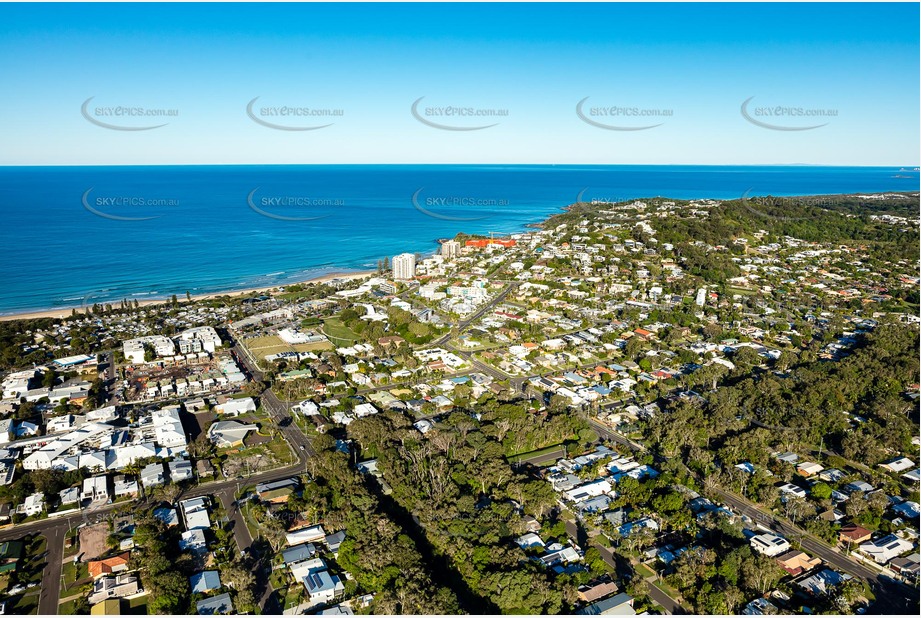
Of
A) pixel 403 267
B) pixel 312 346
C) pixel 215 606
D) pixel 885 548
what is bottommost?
Result: pixel 885 548

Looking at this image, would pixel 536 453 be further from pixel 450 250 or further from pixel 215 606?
pixel 450 250

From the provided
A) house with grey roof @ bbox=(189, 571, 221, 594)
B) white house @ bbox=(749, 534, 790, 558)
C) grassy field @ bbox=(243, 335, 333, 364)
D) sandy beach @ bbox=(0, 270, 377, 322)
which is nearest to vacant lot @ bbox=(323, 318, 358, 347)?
grassy field @ bbox=(243, 335, 333, 364)

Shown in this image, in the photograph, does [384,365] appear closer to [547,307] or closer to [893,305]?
[547,307]

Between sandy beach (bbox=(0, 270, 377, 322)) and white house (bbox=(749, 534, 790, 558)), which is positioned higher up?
sandy beach (bbox=(0, 270, 377, 322))

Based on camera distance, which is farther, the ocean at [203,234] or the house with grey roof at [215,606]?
the ocean at [203,234]

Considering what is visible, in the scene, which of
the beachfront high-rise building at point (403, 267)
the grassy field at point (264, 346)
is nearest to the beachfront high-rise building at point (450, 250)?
the beachfront high-rise building at point (403, 267)

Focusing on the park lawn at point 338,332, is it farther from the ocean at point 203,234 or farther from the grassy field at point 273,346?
the ocean at point 203,234

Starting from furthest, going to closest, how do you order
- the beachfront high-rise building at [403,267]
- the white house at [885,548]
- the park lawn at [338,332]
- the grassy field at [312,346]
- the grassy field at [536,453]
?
1. the beachfront high-rise building at [403,267]
2. the park lawn at [338,332]
3. the grassy field at [312,346]
4. the grassy field at [536,453]
5. the white house at [885,548]

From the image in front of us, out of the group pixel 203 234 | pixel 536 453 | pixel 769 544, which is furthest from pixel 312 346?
pixel 203 234

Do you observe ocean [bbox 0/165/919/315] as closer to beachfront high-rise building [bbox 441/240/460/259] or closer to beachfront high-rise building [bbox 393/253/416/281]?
beachfront high-rise building [bbox 441/240/460/259]
